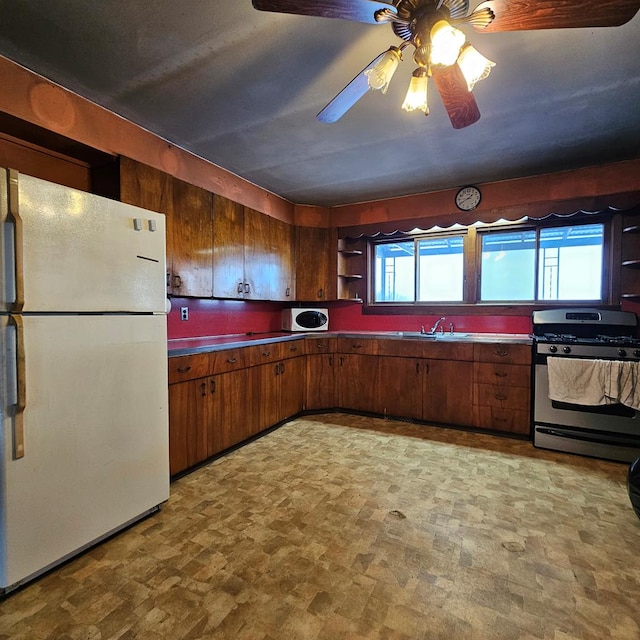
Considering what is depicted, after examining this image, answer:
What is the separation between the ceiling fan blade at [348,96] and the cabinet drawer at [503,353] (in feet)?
7.80

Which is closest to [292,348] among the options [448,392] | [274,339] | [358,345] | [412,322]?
[274,339]

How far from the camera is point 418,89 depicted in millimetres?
1546

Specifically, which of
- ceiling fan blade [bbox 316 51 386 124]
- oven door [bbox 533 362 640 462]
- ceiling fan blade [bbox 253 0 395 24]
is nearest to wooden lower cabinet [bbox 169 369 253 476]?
ceiling fan blade [bbox 316 51 386 124]

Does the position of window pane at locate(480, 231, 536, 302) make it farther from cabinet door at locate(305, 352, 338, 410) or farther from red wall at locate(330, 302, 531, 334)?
cabinet door at locate(305, 352, 338, 410)

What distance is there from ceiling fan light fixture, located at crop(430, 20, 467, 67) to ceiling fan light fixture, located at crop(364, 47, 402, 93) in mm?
167

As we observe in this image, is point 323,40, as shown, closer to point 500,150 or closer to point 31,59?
point 31,59

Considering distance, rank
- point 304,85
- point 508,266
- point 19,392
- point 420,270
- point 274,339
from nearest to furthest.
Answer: point 19,392, point 304,85, point 274,339, point 508,266, point 420,270

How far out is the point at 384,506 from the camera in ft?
6.76

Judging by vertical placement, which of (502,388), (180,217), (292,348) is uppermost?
(180,217)

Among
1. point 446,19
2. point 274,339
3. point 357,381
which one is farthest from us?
point 357,381

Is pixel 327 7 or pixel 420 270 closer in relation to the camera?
pixel 327 7

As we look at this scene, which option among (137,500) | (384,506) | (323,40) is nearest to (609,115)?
(323,40)

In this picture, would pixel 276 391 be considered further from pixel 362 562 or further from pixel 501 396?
pixel 501 396

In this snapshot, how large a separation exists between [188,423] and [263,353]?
0.92m
